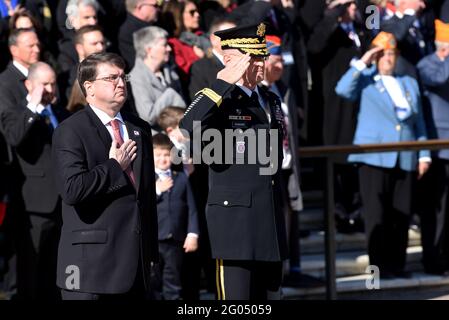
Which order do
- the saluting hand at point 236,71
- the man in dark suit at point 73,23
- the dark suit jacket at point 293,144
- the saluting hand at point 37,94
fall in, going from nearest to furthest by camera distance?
the saluting hand at point 236,71 → the saluting hand at point 37,94 → the dark suit jacket at point 293,144 → the man in dark suit at point 73,23

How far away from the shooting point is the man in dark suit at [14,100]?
25.2 feet

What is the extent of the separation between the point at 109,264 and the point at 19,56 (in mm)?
2807

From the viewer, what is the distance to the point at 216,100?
6059 millimetres

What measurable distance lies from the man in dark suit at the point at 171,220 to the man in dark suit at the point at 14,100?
0.97 meters

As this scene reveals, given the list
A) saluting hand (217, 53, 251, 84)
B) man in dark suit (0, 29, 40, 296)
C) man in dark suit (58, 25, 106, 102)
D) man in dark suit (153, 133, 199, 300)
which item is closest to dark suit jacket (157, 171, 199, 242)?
man in dark suit (153, 133, 199, 300)

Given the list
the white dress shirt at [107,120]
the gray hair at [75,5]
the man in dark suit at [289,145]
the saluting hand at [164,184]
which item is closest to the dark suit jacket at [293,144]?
the man in dark suit at [289,145]

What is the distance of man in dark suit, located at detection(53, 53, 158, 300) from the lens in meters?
5.55

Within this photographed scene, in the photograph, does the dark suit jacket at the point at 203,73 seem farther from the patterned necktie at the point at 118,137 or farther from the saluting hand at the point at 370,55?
the patterned necktie at the point at 118,137

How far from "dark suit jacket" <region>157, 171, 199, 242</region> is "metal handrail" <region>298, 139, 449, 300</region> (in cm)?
115

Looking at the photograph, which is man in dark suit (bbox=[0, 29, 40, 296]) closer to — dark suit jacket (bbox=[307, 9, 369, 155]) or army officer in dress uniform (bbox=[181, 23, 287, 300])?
army officer in dress uniform (bbox=[181, 23, 287, 300])

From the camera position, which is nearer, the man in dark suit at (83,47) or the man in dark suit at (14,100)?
the man in dark suit at (14,100)

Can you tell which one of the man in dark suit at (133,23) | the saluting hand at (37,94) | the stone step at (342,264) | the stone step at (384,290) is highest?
the man in dark suit at (133,23)
